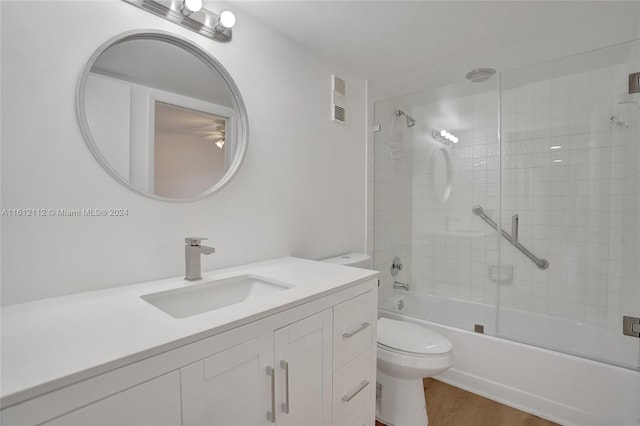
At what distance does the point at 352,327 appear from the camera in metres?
1.23

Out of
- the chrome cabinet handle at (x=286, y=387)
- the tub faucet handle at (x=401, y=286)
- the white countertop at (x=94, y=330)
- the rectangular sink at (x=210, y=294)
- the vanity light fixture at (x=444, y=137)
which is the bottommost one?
the tub faucet handle at (x=401, y=286)

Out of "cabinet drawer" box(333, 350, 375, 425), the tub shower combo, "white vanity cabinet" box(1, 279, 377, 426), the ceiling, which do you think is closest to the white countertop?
"white vanity cabinet" box(1, 279, 377, 426)

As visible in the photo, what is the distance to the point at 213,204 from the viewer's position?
141cm

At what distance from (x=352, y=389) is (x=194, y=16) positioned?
1.72 meters

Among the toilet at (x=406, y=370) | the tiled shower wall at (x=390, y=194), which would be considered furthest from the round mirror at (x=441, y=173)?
the toilet at (x=406, y=370)

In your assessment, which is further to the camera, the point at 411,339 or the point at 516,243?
the point at 516,243

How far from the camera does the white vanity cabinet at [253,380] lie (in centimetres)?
58

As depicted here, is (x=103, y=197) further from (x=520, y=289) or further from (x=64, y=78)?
(x=520, y=289)

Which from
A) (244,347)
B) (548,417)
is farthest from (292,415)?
(548,417)

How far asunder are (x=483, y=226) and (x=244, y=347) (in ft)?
7.44

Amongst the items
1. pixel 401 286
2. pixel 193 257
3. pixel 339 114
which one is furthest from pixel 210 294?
pixel 401 286

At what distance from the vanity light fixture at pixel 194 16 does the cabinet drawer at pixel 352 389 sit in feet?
5.06

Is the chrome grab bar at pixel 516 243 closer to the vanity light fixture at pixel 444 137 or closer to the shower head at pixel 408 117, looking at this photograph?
the vanity light fixture at pixel 444 137

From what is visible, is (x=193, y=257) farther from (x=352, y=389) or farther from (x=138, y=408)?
(x=352, y=389)
